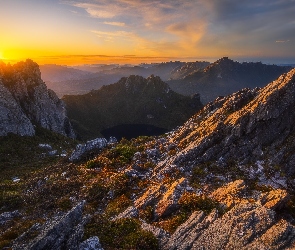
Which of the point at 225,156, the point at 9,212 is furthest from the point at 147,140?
the point at 9,212

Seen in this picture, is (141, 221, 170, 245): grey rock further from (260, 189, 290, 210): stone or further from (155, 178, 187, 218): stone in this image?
(260, 189, 290, 210): stone

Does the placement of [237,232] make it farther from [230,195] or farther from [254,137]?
[254,137]

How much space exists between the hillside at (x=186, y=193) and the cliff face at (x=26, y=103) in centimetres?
5176

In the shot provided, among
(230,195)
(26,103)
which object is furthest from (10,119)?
(230,195)

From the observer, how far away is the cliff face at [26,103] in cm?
8762

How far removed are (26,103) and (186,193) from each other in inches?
4193

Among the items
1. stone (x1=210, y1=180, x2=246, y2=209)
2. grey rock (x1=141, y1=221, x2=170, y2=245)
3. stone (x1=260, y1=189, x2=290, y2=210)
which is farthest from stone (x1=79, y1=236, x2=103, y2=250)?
stone (x1=260, y1=189, x2=290, y2=210)

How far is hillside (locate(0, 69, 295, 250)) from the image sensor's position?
56.0 ft

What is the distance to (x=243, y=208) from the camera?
19.3m

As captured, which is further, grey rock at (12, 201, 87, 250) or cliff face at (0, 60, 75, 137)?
cliff face at (0, 60, 75, 137)

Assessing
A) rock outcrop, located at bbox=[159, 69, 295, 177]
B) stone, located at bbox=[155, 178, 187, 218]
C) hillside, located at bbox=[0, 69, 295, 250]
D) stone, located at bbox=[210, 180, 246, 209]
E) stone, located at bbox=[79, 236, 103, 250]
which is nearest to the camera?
stone, located at bbox=[79, 236, 103, 250]

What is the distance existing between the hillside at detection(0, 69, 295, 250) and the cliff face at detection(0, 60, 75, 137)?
5176 cm

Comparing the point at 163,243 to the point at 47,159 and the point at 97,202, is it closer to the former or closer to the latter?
the point at 97,202

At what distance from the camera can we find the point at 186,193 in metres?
25.4
